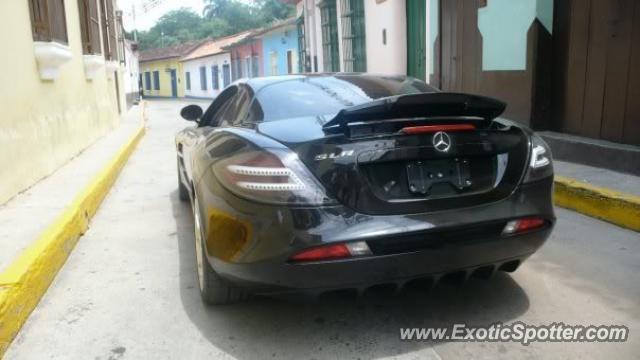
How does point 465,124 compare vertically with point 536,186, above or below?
above

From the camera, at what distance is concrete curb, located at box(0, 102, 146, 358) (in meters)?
2.90

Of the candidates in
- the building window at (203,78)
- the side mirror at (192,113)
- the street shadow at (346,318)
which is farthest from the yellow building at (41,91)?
the building window at (203,78)

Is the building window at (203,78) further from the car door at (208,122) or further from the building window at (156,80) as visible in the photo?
the car door at (208,122)

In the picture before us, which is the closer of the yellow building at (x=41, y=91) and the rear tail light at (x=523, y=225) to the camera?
A: the rear tail light at (x=523, y=225)

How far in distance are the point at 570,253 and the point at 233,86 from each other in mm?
2596

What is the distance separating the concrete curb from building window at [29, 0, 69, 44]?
2442mm

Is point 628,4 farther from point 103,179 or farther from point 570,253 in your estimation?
point 103,179

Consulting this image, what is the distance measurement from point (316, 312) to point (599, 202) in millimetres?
2795

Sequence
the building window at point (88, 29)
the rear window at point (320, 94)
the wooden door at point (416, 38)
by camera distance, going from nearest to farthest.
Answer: the rear window at point (320, 94) < the wooden door at point (416, 38) < the building window at point (88, 29)

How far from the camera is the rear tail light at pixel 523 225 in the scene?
2.73 meters

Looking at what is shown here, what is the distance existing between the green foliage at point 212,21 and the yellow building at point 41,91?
5388 cm

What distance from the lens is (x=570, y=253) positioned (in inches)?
152

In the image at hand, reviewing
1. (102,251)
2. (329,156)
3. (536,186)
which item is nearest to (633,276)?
(536,186)

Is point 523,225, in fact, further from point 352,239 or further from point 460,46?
point 460,46
